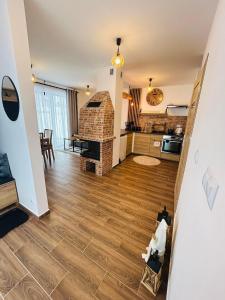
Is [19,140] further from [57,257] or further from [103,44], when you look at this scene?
[103,44]

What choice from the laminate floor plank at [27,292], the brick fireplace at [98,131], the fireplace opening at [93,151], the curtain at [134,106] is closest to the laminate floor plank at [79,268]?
the laminate floor plank at [27,292]

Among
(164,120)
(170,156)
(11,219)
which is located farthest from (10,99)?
(164,120)

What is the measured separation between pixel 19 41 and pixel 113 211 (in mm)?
2456

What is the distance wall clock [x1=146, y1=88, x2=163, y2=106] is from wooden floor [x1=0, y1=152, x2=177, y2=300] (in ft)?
11.3

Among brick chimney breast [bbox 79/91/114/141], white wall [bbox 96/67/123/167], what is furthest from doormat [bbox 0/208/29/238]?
white wall [bbox 96/67/123/167]

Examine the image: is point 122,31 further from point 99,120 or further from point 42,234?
point 42,234

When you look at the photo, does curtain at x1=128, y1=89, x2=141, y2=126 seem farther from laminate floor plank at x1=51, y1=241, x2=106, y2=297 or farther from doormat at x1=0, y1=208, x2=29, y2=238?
laminate floor plank at x1=51, y1=241, x2=106, y2=297

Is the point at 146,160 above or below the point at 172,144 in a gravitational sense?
below

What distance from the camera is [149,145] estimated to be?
16.5 ft

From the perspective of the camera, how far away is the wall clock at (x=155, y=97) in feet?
16.7

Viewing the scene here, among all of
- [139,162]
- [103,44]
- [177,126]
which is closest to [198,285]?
[103,44]

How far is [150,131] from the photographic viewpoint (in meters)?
5.29

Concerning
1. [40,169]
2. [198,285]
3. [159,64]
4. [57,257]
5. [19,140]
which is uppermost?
[159,64]

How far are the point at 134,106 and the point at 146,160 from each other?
7.52 ft
